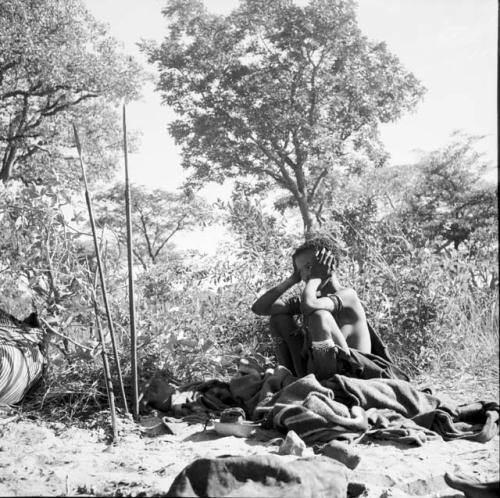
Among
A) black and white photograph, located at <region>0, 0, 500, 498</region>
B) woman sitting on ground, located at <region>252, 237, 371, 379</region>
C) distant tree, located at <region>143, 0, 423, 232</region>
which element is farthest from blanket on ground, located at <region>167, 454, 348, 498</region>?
distant tree, located at <region>143, 0, 423, 232</region>

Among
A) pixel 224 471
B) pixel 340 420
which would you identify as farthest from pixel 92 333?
pixel 224 471

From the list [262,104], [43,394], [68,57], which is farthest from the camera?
[262,104]

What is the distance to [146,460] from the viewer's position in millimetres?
2479

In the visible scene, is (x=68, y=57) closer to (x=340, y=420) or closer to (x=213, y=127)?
(x=213, y=127)

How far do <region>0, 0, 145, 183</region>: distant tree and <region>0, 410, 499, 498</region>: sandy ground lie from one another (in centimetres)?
911

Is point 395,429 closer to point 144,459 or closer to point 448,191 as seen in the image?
point 144,459

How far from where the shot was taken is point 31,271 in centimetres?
383

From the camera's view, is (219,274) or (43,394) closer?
(43,394)

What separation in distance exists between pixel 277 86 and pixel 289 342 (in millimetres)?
11810

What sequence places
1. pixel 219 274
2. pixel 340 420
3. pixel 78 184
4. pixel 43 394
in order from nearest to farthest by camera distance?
pixel 340 420, pixel 43 394, pixel 78 184, pixel 219 274

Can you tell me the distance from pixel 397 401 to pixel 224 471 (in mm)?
1692

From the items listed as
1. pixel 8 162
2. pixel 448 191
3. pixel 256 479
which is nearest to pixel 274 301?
pixel 256 479

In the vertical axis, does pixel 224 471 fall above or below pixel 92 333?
below

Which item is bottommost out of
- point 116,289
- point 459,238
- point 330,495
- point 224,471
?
point 330,495
